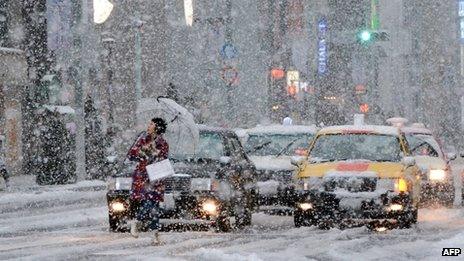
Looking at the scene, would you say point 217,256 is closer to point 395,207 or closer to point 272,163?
point 395,207

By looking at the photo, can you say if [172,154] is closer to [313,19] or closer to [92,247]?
[92,247]

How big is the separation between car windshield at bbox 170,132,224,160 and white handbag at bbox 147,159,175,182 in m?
2.13

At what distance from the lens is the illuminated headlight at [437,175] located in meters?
20.0

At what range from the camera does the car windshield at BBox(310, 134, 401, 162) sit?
54.1 ft

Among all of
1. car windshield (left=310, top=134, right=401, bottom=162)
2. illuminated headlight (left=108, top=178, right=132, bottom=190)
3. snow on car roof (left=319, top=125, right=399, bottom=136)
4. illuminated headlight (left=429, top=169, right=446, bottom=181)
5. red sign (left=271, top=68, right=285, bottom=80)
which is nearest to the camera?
illuminated headlight (left=108, top=178, right=132, bottom=190)

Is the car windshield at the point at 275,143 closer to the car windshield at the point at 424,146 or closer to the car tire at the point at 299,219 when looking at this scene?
the car windshield at the point at 424,146

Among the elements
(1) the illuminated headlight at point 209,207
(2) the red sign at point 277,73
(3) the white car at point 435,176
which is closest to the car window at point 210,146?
(1) the illuminated headlight at point 209,207

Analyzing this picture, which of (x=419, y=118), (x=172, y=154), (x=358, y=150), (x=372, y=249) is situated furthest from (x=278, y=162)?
(x=419, y=118)

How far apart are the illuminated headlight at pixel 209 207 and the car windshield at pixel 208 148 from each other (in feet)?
3.54

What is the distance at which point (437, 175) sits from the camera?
2003 centimetres

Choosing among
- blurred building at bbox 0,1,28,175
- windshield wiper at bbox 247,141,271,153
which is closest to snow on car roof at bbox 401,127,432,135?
windshield wiper at bbox 247,141,271,153

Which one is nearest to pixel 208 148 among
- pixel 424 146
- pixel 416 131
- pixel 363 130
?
pixel 363 130

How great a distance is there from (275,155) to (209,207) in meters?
4.66

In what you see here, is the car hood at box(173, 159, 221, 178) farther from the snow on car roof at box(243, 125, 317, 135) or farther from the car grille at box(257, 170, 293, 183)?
the snow on car roof at box(243, 125, 317, 135)
